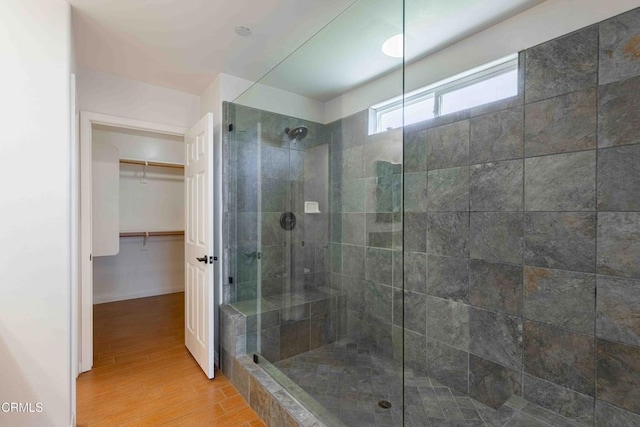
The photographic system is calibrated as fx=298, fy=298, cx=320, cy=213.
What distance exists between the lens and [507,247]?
6.01ft

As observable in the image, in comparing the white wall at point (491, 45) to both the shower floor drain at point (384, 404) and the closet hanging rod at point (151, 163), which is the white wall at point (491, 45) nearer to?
the shower floor drain at point (384, 404)

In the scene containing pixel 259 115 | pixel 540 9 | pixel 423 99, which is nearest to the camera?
pixel 540 9

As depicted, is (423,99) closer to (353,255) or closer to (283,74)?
(283,74)

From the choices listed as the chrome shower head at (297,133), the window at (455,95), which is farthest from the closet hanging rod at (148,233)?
the window at (455,95)

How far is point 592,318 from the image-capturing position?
1.51 meters

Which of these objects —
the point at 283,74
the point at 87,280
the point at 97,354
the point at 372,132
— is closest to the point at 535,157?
the point at 372,132

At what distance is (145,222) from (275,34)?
3617mm

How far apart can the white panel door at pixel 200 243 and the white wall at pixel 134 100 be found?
291 millimetres

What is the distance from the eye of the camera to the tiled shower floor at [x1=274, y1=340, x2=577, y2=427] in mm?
1655

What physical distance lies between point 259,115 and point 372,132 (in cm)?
107

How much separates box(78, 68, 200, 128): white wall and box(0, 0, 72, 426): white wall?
0.99 meters

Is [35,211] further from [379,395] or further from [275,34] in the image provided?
[379,395]

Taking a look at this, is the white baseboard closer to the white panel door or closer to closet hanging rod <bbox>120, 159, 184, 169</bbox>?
closet hanging rod <bbox>120, 159, 184, 169</bbox>

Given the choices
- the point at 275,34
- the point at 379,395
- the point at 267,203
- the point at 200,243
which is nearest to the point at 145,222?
the point at 200,243
